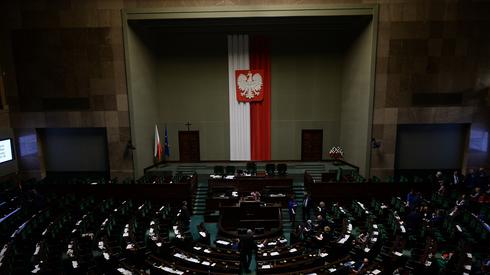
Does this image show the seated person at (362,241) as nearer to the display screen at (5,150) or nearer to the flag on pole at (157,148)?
the flag on pole at (157,148)

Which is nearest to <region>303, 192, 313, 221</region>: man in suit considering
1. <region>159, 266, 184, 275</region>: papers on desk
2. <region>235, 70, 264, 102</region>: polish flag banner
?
<region>159, 266, 184, 275</region>: papers on desk

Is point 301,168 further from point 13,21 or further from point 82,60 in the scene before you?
point 13,21

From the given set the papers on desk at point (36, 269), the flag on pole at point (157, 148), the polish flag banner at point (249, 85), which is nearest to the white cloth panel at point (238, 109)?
the polish flag banner at point (249, 85)

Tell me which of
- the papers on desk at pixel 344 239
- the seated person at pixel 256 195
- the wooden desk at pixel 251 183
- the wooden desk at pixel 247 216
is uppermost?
the wooden desk at pixel 251 183

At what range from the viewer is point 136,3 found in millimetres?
14617

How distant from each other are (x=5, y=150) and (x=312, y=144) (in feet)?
52.7

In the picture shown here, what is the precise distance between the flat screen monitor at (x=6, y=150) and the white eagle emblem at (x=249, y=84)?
1209 centimetres

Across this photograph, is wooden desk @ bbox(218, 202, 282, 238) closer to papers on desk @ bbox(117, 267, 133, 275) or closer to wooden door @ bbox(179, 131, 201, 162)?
papers on desk @ bbox(117, 267, 133, 275)

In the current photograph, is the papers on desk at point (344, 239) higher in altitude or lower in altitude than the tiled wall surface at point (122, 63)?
lower

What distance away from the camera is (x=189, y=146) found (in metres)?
18.5

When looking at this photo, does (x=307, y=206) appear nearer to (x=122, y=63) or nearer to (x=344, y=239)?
(x=344, y=239)

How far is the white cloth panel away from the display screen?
11270 millimetres

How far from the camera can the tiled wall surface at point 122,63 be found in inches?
554

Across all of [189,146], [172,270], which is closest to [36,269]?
[172,270]
